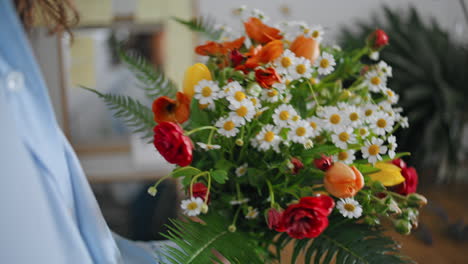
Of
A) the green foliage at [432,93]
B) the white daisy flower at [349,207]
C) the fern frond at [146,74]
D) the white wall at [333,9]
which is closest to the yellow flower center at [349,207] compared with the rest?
the white daisy flower at [349,207]

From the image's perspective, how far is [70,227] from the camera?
0.37 m

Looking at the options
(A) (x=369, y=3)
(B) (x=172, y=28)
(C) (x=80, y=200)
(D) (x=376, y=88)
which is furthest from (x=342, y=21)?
(C) (x=80, y=200)

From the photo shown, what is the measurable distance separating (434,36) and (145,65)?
93 cm

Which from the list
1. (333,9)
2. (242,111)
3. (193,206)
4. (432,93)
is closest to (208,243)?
(193,206)

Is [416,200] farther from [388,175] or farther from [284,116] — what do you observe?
[284,116]

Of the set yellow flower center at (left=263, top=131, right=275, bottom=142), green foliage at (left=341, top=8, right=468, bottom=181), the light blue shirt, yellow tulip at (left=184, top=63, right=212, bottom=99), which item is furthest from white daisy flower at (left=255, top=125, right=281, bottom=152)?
green foliage at (left=341, top=8, right=468, bottom=181)

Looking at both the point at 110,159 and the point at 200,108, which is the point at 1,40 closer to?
the point at 200,108

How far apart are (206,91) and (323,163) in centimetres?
16

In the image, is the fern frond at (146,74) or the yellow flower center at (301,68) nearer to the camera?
the yellow flower center at (301,68)

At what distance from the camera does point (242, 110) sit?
1.35 feet

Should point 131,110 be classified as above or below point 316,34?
below

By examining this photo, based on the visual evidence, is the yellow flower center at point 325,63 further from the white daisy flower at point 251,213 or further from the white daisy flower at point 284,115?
the white daisy flower at point 251,213

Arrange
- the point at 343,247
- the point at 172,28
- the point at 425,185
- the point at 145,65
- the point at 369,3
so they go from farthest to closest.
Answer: the point at 172,28, the point at 369,3, the point at 425,185, the point at 145,65, the point at 343,247

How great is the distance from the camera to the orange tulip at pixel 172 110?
443 millimetres
